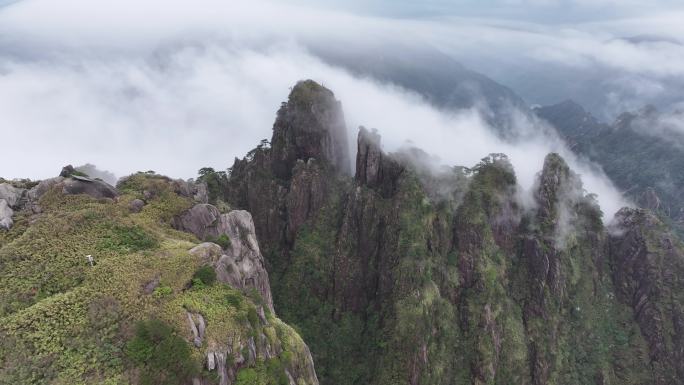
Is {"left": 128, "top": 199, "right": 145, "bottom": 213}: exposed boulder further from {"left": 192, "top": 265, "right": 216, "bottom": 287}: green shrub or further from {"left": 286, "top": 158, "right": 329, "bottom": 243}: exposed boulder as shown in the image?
{"left": 286, "top": 158, "right": 329, "bottom": 243}: exposed boulder

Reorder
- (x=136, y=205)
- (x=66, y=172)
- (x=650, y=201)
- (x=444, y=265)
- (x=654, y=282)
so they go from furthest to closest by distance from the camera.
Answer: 1. (x=650, y=201)
2. (x=654, y=282)
3. (x=444, y=265)
4. (x=66, y=172)
5. (x=136, y=205)

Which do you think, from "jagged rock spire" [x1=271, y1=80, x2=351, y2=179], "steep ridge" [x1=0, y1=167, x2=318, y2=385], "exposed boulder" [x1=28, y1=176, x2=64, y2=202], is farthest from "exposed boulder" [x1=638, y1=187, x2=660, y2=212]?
"exposed boulder" [x1=28, y1=176, x2=64, y2=202]

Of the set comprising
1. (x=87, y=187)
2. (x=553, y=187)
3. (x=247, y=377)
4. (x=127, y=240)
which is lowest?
(x=247, y=377)

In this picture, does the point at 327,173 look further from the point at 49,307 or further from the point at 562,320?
the point at 49,307

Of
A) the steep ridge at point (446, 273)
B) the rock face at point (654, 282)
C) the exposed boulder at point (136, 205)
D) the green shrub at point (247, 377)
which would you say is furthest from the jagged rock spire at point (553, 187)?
the exposed boulder at point (136, 205)

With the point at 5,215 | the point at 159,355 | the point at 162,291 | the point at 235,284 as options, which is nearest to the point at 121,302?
the point at 162,291

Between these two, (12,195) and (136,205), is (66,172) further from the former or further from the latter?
(136,205)
